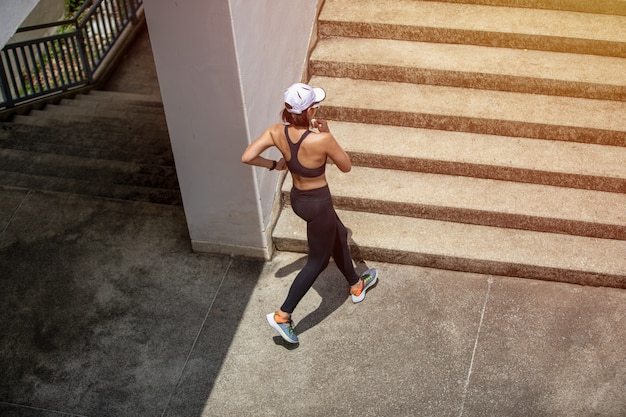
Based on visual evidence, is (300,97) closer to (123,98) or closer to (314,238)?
(314,238)

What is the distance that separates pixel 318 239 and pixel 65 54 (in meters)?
7.75

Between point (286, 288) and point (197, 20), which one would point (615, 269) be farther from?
point (197, 20)

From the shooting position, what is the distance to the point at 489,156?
22.3ft

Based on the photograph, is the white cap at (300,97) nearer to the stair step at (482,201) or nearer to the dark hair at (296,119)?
the dark hair at (296,119)

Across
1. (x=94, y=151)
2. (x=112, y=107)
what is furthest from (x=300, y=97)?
(x=112, y=107)

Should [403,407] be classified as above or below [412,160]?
below

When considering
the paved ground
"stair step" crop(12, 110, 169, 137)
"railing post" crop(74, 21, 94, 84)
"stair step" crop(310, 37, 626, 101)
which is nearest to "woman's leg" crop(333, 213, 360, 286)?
the paved ground

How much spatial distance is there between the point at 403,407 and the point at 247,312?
157 cm

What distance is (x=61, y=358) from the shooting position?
19.5ft

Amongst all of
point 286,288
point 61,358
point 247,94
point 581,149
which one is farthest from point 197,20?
point 581,149

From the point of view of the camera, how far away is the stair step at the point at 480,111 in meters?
6.86

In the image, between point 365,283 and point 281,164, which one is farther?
point 365,283

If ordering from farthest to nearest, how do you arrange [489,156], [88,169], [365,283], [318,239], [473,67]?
[88,169], [473,67], [489,156], [365,283], [318,239]

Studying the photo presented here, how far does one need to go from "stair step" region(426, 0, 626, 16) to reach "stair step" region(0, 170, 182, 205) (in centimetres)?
377
